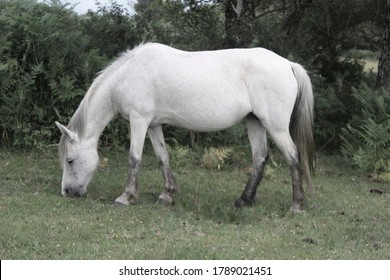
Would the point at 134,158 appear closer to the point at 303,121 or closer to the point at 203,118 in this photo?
the point at 203,118

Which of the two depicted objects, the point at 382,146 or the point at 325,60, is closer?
the point at 382,146

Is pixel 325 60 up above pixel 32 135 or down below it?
above

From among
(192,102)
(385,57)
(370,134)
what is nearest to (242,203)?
(192,102)

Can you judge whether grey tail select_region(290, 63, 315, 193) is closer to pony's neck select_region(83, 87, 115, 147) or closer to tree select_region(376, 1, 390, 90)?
pony's neck select_region(83, 87, 115, 147)

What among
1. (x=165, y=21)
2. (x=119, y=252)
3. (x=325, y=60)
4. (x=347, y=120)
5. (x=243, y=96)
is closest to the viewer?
(x=119, y=252)

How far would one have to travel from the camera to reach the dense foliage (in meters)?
10.0

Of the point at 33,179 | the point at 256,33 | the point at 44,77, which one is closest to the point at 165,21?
the point at 256,33

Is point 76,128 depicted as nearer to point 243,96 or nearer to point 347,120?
point 243,96

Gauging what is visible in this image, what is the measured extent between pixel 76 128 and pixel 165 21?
5684 millimetres

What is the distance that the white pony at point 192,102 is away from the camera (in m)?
6.99

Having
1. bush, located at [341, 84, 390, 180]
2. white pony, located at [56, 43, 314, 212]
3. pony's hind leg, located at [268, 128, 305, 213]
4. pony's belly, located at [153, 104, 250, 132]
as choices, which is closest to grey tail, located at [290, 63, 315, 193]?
white pony, located at [56, 43, 314, 212]

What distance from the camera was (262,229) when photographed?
6.13 metres

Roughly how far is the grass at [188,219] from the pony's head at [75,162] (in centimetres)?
18

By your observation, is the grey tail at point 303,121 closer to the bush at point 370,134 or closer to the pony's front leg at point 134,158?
the pony's front leg at point 134,158
